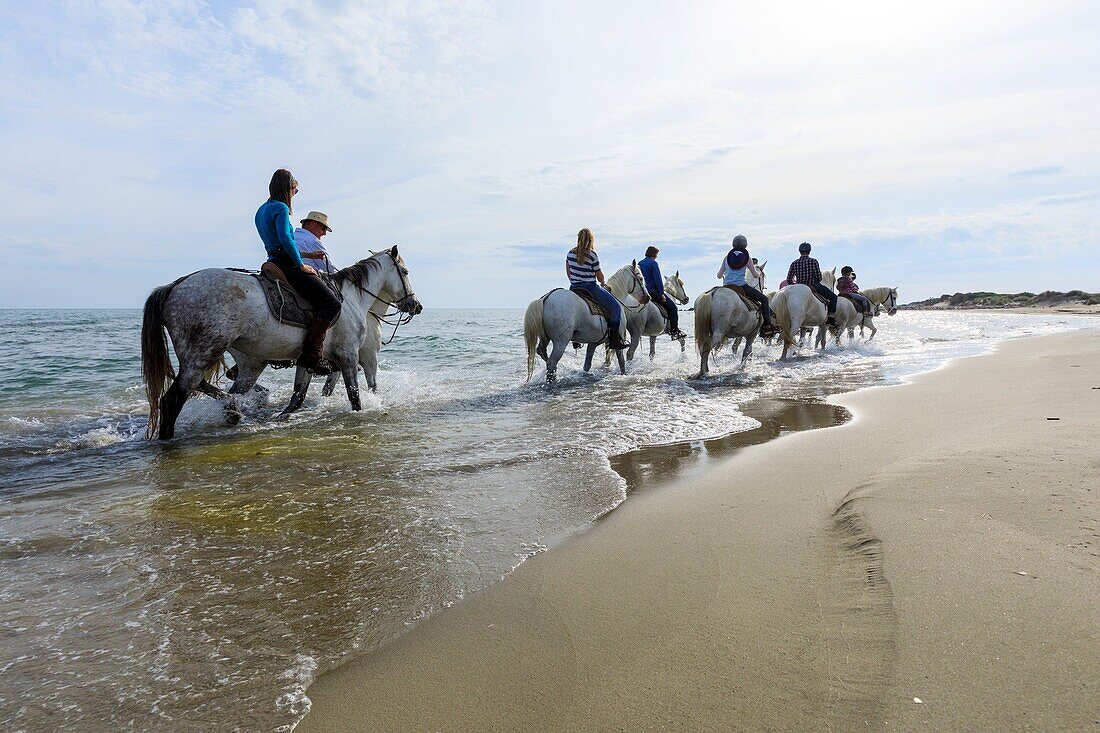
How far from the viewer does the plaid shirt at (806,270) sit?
1428 centimetres

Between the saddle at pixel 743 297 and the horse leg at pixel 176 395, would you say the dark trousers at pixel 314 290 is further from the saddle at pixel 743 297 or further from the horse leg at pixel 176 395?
the saddle at pixel 743 297

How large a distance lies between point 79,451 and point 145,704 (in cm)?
521

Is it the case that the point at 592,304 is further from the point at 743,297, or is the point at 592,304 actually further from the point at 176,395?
the point at 176,395

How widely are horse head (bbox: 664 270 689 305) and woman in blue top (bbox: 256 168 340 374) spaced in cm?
1037

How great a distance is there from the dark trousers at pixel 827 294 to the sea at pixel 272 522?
608 cm

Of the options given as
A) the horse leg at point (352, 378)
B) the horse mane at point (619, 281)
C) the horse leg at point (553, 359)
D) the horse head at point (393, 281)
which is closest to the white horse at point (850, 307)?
the horse mane at point (619, 281)

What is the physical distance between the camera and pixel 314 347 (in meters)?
6.91

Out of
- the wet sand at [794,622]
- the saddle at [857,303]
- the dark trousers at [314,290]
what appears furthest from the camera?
the saddle at [857,303]

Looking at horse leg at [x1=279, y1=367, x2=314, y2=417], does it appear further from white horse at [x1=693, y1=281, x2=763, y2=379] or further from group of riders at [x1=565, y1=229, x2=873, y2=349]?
white horse at [x1=693, y1=281, x2=763, y2=379]

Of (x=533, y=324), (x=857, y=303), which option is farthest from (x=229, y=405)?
(x=857, y=303)

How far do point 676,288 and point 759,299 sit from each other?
14.8ft

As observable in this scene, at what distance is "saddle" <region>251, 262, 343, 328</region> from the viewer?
6.40 m

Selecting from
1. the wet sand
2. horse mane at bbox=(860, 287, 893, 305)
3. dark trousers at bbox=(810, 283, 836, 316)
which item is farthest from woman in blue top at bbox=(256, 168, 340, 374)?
horse mane at bbox=(860, 287, 893, 305)

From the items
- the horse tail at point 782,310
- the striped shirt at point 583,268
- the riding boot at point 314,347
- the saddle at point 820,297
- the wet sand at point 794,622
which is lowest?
the wet sand at point 794,622
